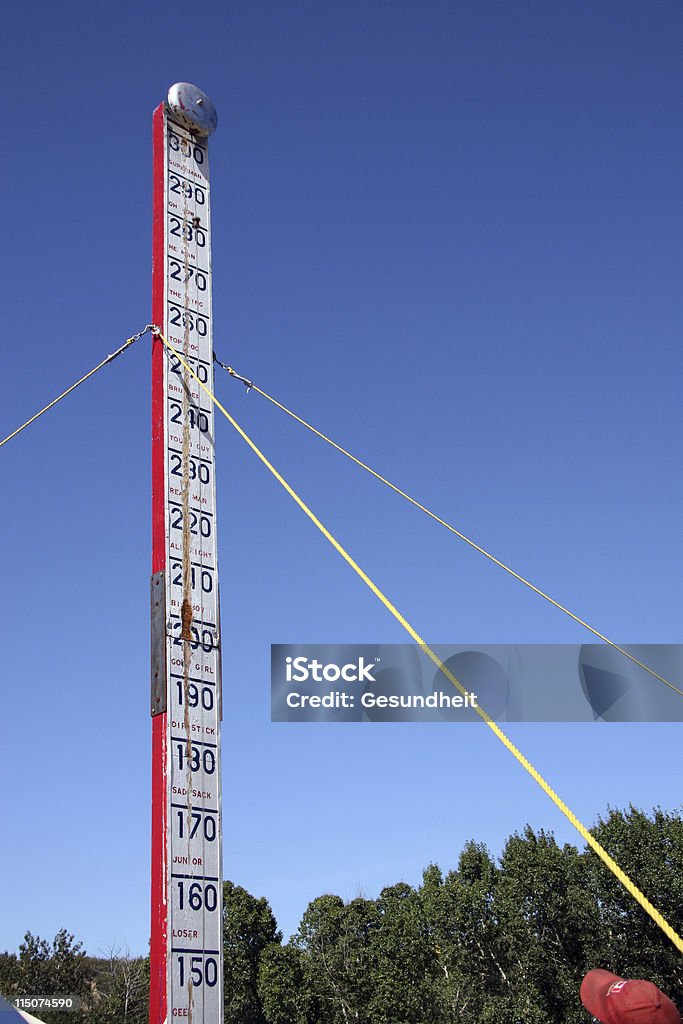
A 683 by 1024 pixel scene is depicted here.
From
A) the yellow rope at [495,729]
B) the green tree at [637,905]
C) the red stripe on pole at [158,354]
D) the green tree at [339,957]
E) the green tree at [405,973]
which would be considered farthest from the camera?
the green tree at [339,957]

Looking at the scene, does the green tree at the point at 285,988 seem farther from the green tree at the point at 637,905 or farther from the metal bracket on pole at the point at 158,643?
the metal bracket on pole at the point at 158,643

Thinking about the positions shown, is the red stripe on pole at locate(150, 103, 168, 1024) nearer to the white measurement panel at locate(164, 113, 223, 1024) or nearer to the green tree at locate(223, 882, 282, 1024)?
the white measurement panel at locate(164, 113, 223, 1024)

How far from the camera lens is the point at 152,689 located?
6.92m

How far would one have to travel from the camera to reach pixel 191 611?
7.11m

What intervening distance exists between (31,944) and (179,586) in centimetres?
4799

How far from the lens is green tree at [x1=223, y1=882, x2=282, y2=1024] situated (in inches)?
1998

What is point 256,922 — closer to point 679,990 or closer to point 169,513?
point 679,990

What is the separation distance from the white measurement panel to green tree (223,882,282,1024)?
47.6 m

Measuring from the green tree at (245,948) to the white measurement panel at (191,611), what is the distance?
156 feet

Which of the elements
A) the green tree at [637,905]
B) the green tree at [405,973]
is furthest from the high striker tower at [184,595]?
the green tree at [405,973]

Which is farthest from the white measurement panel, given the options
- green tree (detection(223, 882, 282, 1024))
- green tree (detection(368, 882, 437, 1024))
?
green tree (detection(223, 882, 282, 1024))

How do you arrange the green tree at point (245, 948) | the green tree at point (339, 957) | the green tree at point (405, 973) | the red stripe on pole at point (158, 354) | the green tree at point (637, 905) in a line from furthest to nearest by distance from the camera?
1. the green tree at point (245, 948)
2. the green tree at point (339, 957)
3. the green tree at point (405, 973)
4. the green tree at point (637, 905)
5. the red stripe on pole at point (158, 354)

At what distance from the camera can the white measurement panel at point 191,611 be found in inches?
252

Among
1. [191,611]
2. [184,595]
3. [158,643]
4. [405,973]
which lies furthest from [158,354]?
[405,973]
